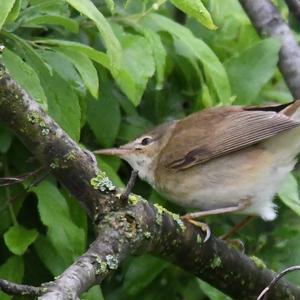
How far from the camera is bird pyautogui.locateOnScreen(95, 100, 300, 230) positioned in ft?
14.9

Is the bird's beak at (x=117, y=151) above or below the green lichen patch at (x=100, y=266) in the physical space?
below

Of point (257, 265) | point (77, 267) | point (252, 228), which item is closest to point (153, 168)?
point (252, 228)

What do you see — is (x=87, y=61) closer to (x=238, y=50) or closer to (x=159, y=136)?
(x=159, y=136)

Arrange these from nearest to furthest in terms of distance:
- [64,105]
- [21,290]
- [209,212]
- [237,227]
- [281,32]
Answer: [21,290] < [64,105] < [209,212] < [237,227] < [281,32]

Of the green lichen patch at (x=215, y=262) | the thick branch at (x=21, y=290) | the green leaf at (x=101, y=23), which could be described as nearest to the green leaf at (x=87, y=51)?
the green leaf at (x=101, y=23)

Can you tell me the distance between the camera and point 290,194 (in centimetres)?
432

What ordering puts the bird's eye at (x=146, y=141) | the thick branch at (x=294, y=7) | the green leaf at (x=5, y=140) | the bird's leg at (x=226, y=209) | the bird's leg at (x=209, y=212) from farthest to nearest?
the thick branch at (x=294, y=7)
the bird's eye at (x=146, y=141)
the bird's leg at (x=226, y=209)
the green leaf at (x=5, y=140)
the bird's leg at (x=209, y=212)

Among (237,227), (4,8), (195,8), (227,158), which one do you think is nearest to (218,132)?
(227,158)

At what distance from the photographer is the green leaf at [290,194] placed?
13.7ft

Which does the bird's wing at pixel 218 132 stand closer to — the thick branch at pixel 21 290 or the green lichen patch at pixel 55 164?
the green lichen patch at pixel 55 164

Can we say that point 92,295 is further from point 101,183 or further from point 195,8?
point 195,8

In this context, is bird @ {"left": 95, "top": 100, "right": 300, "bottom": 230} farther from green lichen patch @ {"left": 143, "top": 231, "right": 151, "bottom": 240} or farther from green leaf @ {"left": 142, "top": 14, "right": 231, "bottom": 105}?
green lichen patch @ {"left": 143, "top": 231, "right": 151, "bottom": 240}

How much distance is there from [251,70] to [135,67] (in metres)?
0.88

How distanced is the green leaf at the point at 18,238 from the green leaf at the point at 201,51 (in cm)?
103
